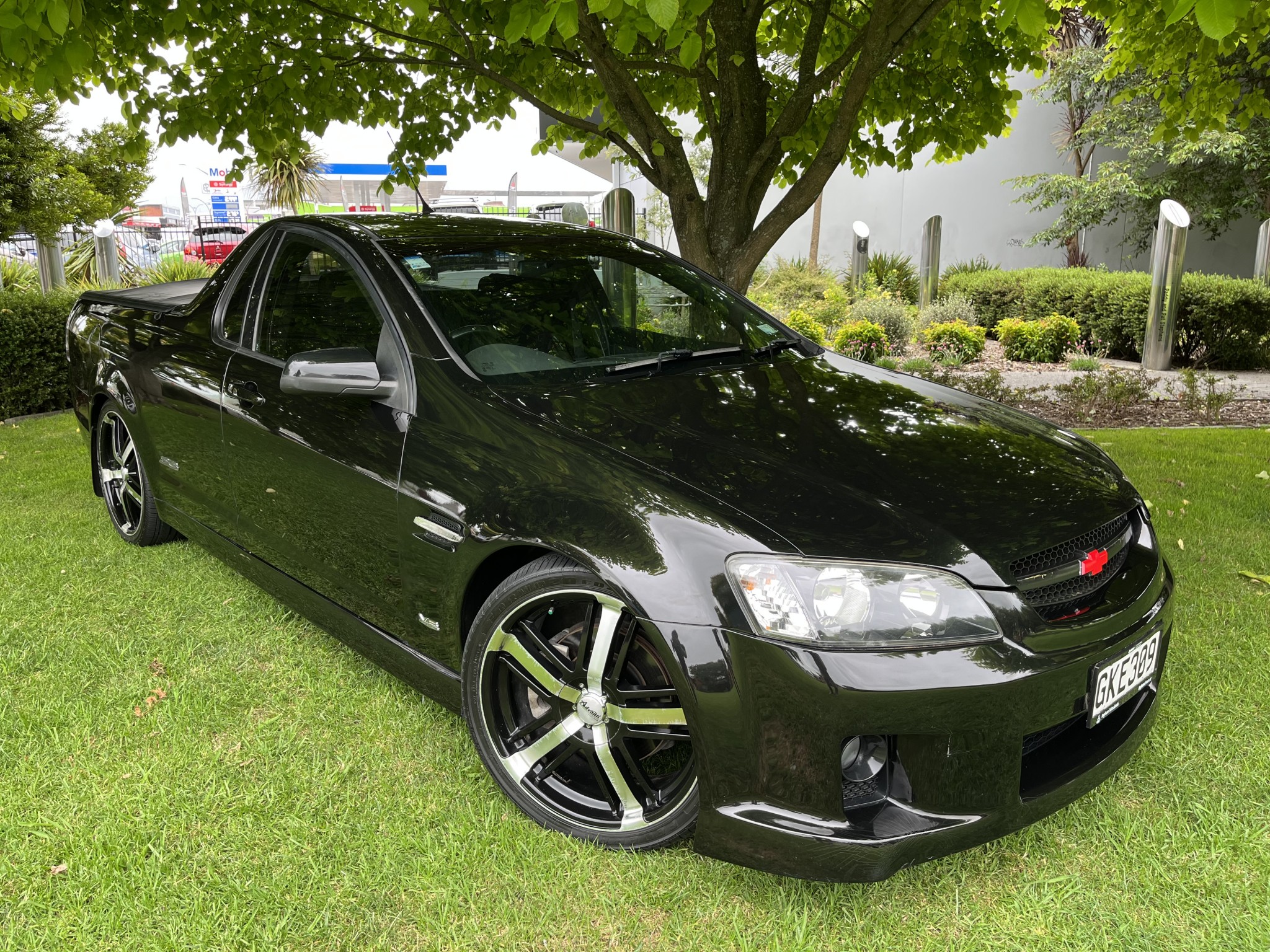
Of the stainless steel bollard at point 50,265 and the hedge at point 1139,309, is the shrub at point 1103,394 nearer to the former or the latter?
the hedge at point 1139,309

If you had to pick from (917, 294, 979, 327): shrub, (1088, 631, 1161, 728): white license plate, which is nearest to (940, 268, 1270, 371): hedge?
(917, 294, 979, 327): shrub

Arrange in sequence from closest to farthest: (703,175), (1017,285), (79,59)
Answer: (79,59) < (1017,285) < (703,175)

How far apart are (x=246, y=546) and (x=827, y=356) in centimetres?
221

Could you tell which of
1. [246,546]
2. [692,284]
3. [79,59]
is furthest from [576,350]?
[79,59]

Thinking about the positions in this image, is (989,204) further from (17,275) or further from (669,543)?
(669,543)

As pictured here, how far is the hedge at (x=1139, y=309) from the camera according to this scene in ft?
34.3

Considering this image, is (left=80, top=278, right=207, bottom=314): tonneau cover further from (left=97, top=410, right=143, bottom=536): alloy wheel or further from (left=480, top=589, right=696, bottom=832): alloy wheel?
(left=480, top=589, right=696, bottom=832): alloy wheel

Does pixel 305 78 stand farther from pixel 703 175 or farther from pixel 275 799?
pixel 703 175

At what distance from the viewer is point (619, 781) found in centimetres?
232

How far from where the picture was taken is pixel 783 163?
6.18 meters

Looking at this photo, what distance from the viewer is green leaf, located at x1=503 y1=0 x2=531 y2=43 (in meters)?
3.13

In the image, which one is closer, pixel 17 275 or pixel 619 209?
pixel 619 209

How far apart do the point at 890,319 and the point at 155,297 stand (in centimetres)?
913

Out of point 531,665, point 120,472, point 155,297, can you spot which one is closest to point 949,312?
point 155,297
